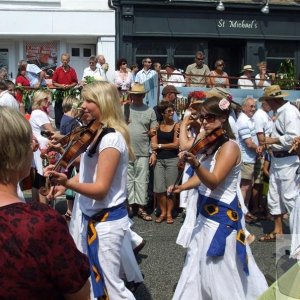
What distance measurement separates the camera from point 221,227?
162 inches

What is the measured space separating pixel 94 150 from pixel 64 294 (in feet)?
5.94

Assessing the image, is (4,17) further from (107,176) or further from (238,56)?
(107,176)

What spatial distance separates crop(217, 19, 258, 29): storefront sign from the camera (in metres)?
20.0

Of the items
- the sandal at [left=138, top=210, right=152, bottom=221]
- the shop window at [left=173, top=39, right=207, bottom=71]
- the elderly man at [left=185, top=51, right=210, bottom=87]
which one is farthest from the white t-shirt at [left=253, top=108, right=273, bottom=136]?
the shop window at [left=173, top=39, right=207, bottom=71]

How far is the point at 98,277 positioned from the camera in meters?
3.87

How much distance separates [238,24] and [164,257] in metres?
15.1

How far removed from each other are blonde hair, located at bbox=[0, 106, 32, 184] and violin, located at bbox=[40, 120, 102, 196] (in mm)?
1394

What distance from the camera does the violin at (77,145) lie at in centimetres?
361

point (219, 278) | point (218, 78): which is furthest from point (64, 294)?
point (218, 78)

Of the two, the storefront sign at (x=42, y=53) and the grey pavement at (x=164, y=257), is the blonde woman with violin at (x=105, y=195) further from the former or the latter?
the storefront sign at (x=42, y=53)

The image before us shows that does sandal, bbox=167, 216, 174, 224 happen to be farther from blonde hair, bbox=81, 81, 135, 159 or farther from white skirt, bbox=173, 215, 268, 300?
blonde hair, bbox=81, 81, 135, 159

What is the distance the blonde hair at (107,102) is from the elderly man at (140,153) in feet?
14.9

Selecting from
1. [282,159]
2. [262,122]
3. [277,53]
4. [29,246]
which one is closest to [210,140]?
[29,246]

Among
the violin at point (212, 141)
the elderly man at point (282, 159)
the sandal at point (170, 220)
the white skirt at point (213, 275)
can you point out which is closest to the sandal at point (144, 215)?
the sandal at point (170, 220)
